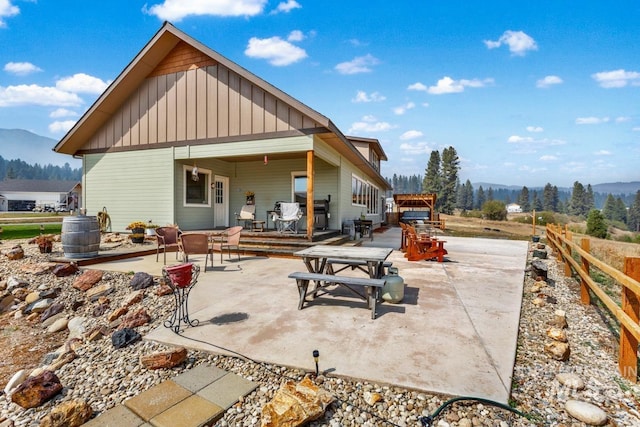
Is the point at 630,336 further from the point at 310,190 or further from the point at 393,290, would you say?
the point at 310,190

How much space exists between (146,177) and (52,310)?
6.27 m

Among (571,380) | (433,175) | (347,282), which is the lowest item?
(571,380)

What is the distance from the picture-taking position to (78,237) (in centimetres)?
596

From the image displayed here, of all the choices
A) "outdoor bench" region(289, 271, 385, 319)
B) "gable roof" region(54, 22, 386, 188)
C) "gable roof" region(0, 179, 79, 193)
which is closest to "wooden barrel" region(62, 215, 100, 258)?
"outdoor bench" region(289, 271, 385, 319)

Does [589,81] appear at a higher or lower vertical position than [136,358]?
higher

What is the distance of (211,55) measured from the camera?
8359 mm

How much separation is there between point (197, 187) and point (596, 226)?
1280 inches

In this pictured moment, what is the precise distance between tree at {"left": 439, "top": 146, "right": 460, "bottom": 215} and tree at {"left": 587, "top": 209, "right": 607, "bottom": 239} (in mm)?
24043

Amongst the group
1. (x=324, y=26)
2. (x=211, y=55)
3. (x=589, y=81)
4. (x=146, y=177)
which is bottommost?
(x=146, y=177)

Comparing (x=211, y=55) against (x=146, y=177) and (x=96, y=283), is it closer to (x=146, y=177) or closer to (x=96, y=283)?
(x=146, y=177)

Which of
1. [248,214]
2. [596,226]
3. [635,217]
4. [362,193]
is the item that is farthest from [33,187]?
[635,217]

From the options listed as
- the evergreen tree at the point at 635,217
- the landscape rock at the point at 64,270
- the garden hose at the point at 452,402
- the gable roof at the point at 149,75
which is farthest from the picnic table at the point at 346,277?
the evergreen tree at the point at 635,217

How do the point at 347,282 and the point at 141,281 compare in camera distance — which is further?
the point at 141,281

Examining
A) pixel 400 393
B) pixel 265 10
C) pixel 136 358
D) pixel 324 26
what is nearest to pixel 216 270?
pixel 136 358
